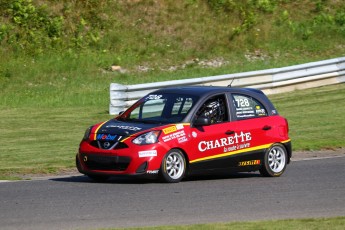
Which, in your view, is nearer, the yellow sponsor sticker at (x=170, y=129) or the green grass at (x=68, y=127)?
the yellow sponsor sticker at (x=170, y=129)

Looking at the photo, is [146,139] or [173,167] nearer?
[146,139]

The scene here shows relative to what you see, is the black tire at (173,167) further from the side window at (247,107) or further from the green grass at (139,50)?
the green grass at (139,50)

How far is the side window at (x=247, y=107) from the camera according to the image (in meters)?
14.9

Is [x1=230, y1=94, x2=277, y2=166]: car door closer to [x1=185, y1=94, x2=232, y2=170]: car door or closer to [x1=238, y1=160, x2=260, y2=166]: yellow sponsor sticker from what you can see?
[x1=238, y1=160, x2=260, y2=166]: yellow sponsor sticker

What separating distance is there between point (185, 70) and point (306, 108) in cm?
449

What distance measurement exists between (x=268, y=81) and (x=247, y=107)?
10.0m

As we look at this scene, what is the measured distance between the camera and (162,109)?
47.9ft

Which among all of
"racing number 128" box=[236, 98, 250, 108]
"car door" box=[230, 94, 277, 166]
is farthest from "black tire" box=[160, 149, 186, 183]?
"racing number 128" box=[236, 98, 250, 108]

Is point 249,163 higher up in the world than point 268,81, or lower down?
lower down

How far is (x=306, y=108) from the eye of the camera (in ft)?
77.0

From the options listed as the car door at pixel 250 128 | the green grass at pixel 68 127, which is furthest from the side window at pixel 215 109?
the green grass at pixel 68 127

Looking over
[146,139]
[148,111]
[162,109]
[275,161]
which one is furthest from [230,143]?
[146,139]

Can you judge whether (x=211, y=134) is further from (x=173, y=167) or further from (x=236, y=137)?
(x=173, y=167)

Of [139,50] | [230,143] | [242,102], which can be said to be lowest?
[230,143]
